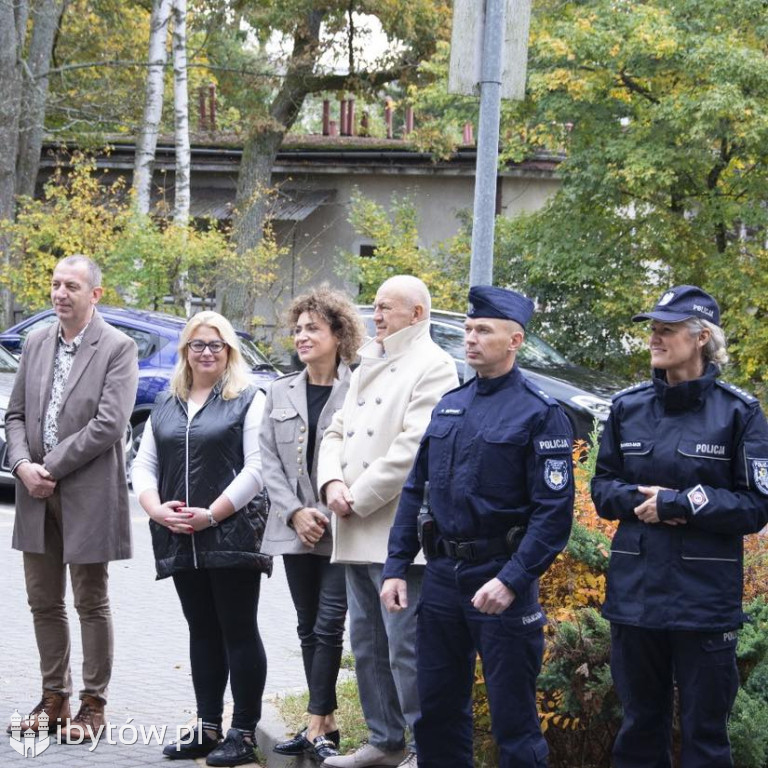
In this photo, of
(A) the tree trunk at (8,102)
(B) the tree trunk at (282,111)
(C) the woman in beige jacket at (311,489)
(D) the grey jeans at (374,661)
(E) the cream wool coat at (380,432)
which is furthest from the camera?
(B) the tree trunk at (282,111)

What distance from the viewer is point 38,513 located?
649 cm

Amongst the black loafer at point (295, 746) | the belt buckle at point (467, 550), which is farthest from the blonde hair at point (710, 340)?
the black loafer at point (295, 746)

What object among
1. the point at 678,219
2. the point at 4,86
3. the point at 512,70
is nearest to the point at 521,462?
the point at 512,70

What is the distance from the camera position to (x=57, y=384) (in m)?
6.62

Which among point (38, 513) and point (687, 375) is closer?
point (687, 375)

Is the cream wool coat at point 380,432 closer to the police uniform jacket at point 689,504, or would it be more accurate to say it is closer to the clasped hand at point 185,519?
the clasped hand at point 185,519

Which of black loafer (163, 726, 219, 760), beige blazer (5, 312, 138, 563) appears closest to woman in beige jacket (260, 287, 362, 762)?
black loafer (163, 726, 219, 760)

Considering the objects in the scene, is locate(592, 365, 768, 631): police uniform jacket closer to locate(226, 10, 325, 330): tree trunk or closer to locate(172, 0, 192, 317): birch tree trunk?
locate(172, 0, 192, 317): birch tree trunk

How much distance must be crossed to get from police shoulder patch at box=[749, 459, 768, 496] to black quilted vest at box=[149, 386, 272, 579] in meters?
2.40

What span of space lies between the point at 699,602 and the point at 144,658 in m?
4.54

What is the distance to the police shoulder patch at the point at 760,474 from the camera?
458 centimetres

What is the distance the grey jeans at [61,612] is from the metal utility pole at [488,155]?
88.8 inches

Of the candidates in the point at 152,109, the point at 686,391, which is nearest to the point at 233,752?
the point at 686,391

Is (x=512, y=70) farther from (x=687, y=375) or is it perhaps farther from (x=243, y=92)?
(x=243, y=92)
